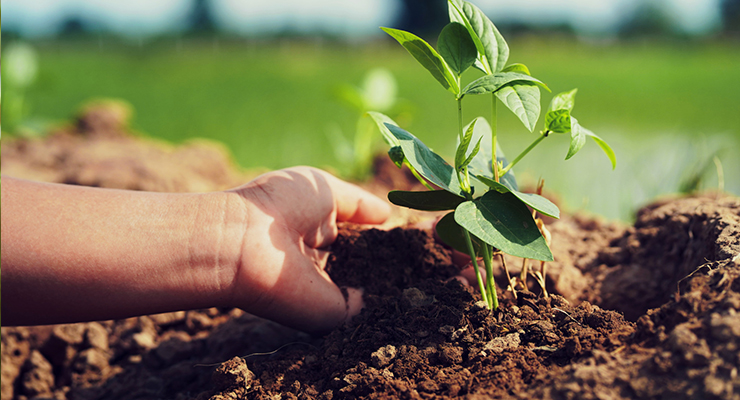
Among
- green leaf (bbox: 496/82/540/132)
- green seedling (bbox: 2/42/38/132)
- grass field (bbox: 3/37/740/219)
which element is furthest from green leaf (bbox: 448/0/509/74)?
green seedling (bbox: 2/42/38/132)

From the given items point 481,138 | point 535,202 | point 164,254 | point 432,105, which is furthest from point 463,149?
point 432,105

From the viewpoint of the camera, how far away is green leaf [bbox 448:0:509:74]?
848 mm

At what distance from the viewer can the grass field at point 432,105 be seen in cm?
238

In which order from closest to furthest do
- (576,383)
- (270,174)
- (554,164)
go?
(576,383) → (270,174) → (554,164)

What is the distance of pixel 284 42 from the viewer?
13484 mm

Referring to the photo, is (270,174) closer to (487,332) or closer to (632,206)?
(487,332)

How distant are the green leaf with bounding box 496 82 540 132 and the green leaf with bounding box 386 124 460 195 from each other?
19 cm

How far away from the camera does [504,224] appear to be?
2.76ft

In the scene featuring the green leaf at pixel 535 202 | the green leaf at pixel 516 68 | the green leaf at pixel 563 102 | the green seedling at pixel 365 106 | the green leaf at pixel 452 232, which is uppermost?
the green seedling at pixel 365 106

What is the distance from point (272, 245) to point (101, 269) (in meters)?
0.39

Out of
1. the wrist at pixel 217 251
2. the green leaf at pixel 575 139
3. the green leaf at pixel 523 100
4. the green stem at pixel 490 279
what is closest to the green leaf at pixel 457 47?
the green leaf at pixel 523 100

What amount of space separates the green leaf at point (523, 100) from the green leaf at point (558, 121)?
0.24 feet

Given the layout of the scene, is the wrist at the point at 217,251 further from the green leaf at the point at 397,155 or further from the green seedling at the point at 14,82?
the green seedling at the point at 14,82

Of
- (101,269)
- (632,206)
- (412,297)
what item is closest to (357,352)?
(412,297)
